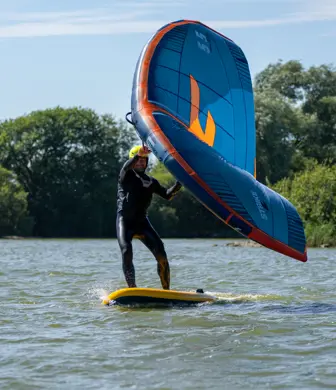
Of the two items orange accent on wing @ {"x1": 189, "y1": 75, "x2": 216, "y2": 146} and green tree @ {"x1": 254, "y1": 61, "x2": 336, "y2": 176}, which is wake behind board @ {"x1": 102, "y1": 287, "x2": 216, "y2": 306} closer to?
orange accent on wing @ {"x1": 189, "y1": 75, "x2": 216, "y2": 146}

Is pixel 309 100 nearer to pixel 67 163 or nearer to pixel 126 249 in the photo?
pixel 67 163

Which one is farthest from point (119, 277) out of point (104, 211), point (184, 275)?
point (104, 211)

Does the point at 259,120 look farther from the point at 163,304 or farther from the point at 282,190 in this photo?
the point at 163,304

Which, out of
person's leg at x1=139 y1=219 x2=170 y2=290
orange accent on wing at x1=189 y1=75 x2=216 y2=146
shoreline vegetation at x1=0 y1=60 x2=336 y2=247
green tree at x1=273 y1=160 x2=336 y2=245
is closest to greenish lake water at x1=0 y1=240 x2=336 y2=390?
person's leg at x1=139 y1=219 x2=170 y2=290

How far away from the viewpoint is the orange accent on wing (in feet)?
38.1

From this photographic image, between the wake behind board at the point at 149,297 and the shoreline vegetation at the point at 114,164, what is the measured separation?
86.3 ft

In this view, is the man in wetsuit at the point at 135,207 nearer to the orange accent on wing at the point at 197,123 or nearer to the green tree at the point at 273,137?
the orange accent on wing at the point at 197,123

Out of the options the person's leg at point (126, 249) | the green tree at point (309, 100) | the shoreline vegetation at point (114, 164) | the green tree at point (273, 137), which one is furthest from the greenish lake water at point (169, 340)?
the green tree at point (309, 100)

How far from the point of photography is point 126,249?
36.7 feet

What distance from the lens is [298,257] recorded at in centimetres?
1078

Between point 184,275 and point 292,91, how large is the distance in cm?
4008

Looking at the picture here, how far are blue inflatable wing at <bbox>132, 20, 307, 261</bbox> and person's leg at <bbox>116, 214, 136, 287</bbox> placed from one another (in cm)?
115

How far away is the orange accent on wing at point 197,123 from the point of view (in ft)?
38.1

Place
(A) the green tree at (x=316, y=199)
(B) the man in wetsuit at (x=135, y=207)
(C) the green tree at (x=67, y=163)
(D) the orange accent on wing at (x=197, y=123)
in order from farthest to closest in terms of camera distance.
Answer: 1. (C) the green tree at (x=67, y=163)
2. (A) the green tree at (x=316, y=199)
3. (D) the orange accent on wing at (x=197, y=123)
4. (B) the man in wetsuit at (x=135, y=207)
